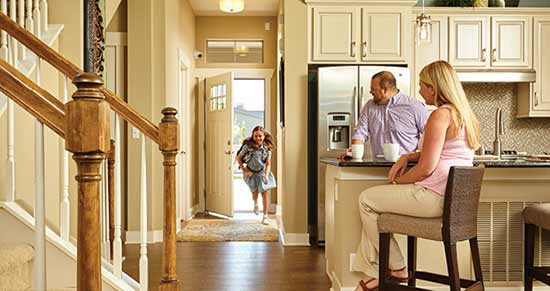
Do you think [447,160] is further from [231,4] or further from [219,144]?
[219,144]

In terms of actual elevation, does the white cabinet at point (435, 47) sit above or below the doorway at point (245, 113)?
above

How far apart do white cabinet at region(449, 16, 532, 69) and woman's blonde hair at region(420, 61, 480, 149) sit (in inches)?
124

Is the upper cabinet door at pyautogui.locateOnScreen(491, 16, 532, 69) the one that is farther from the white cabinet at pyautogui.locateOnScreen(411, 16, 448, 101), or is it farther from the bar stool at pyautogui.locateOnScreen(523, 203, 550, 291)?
the bar stool at pyautogui.locateOnScreen(523, 203, 550, 291)

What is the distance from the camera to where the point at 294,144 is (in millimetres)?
5441

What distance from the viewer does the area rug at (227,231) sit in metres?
5.71

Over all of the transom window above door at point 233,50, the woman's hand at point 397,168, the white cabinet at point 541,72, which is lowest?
the woman's hand at point 397,168

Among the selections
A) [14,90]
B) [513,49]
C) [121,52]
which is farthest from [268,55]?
[14,90]

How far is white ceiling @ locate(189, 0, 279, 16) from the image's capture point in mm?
7500

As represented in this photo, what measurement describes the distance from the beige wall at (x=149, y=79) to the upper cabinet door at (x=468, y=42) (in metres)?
2.97

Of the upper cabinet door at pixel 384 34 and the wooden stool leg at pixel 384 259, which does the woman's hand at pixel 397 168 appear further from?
the upper cabinet door at pixel 384 34

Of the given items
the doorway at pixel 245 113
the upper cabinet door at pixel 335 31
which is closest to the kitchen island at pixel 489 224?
the upper cabinet door at pixel 335 31

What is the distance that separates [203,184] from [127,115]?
18.3 ft

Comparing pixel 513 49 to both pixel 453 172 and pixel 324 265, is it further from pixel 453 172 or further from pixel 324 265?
pixel 453 172

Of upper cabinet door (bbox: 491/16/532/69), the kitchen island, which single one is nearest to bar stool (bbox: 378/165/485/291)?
the kitchen island
